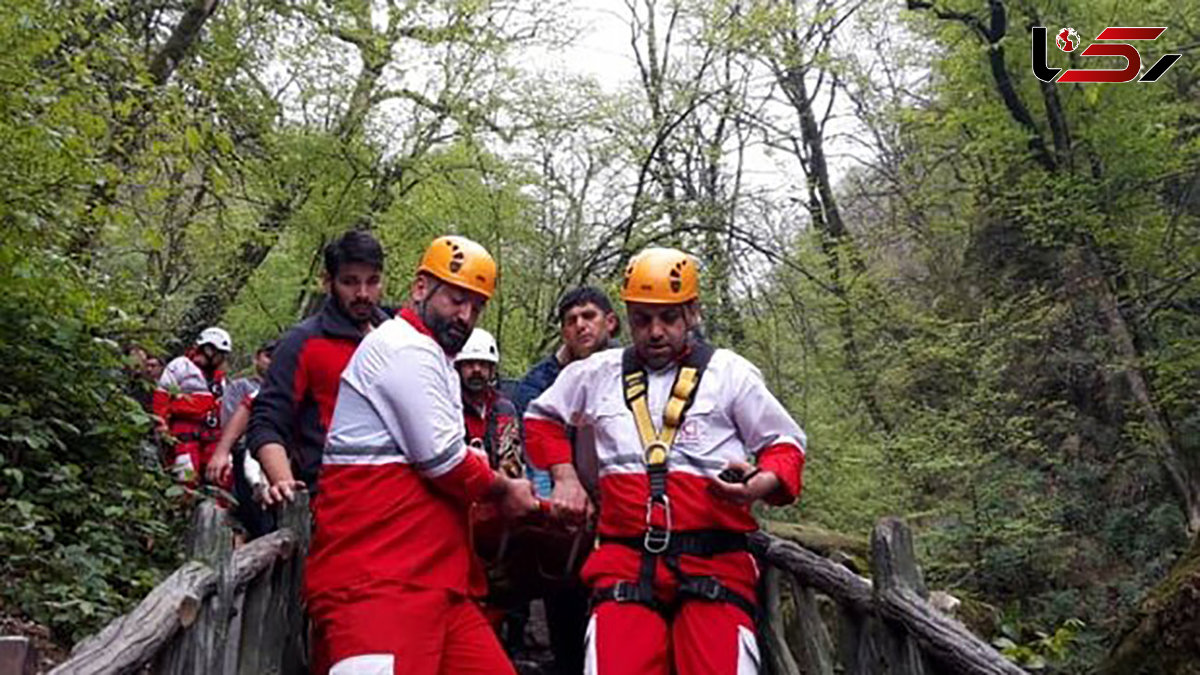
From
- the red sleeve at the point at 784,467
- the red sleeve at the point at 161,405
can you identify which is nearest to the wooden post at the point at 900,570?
the red sleeve at the point at 784,467

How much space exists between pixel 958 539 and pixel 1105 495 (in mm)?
2930

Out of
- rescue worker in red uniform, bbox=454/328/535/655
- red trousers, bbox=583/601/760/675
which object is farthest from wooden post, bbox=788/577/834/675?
rescue worker in red uniform, bbox=454/328/535/655

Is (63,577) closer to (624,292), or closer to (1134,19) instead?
(624,292)

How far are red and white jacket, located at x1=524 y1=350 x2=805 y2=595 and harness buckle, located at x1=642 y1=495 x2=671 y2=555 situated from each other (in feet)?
0.07

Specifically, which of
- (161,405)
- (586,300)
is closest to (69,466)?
(161,405)

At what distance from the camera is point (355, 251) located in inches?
163

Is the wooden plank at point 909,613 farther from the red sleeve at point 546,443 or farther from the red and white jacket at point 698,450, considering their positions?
the red sleeve at point 546,443

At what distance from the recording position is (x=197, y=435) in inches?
Answer: 305

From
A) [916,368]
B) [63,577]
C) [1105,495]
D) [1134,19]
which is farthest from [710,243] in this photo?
[63,577]

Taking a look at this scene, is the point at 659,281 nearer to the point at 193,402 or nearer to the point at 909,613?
the point at 909,613

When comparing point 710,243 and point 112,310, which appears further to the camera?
point 710,243

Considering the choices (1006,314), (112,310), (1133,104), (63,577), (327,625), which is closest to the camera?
(327,625)

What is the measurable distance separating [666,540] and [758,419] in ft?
1.63

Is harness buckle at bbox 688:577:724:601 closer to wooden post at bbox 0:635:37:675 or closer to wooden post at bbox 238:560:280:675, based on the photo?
wooden post at bbox 238:560:280:675
